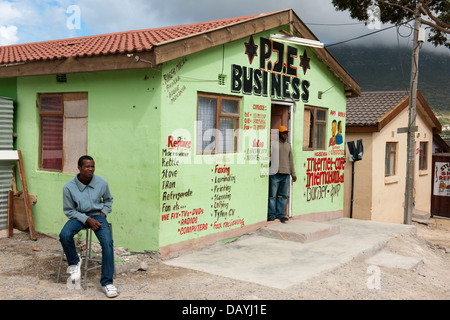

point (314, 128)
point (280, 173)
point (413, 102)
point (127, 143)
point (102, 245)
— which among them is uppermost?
point (413, 102)

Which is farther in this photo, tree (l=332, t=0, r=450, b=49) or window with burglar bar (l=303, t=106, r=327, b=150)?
tree (l=332, t=0, r=450, b=49)

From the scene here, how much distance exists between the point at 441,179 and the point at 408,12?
724 centimetres

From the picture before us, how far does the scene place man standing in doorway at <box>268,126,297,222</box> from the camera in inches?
376

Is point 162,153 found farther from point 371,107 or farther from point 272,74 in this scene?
point 371,107

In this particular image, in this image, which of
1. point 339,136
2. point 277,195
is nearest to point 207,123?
point 277,195

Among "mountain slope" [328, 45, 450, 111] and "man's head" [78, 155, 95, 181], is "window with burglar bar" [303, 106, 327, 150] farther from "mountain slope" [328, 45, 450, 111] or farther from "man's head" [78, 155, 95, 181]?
"mountain slope" [328, 45, 450, 111]

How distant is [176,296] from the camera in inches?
219

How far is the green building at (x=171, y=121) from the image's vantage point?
7121mm

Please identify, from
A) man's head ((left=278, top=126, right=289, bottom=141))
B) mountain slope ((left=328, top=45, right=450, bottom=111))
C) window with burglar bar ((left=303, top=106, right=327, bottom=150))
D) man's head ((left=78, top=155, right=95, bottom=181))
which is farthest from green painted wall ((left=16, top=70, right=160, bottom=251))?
mountain slope ((left=328, top=45, right=450, bottom=111))

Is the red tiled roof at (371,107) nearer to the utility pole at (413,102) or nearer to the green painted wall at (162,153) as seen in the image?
the utility pole at (413,102)

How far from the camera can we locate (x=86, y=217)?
18.2 ft

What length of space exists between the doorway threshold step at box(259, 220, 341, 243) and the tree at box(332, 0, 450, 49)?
9698 millimetres
